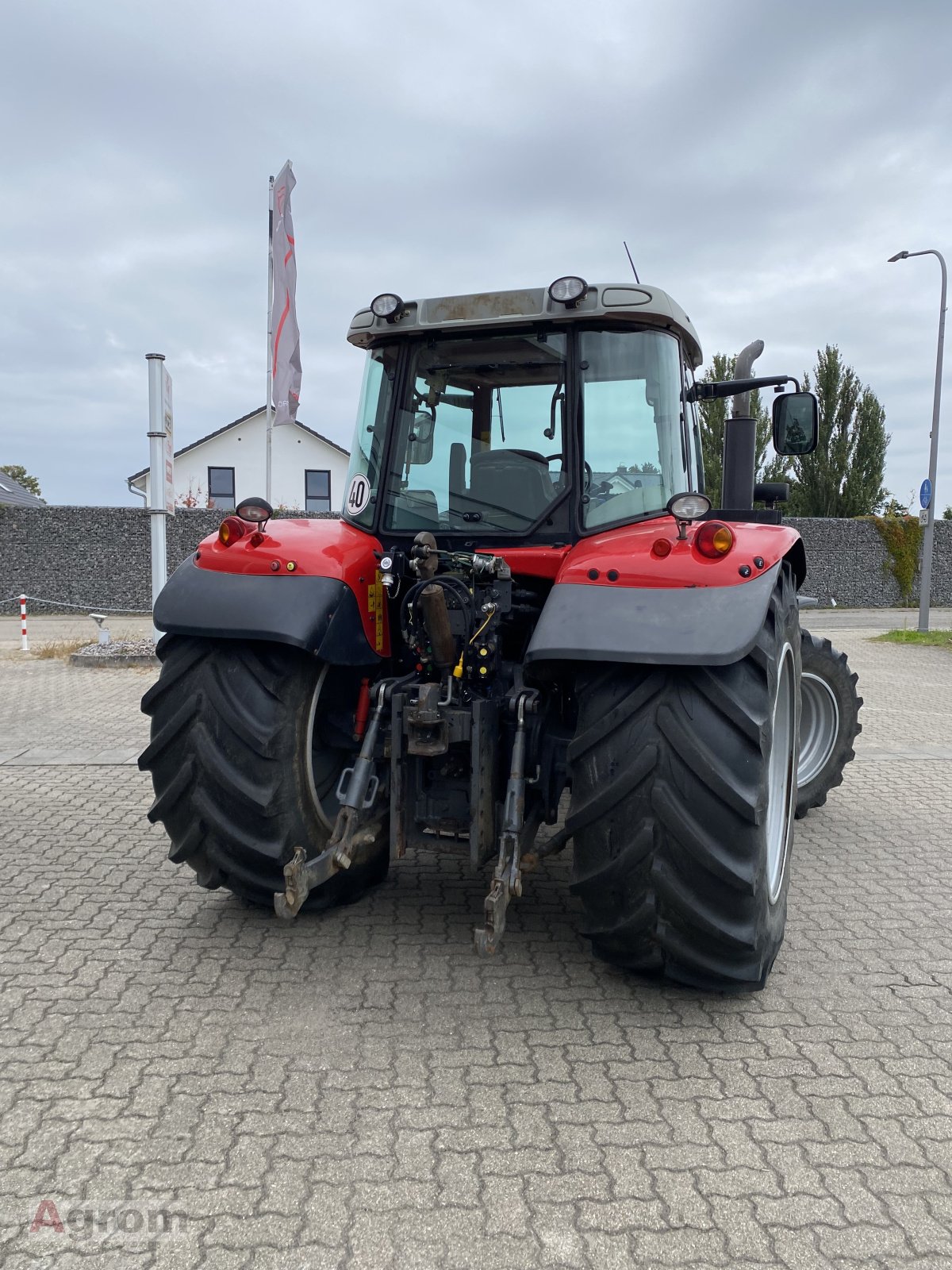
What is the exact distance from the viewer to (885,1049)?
9.73 ft

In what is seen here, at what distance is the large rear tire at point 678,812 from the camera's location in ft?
9.38

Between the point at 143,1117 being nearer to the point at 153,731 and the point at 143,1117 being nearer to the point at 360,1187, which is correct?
the point at 360,1187

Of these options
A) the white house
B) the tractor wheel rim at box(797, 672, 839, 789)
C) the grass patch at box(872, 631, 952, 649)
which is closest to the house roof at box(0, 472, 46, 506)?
the white house

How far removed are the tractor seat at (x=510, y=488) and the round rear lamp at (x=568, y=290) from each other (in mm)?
567

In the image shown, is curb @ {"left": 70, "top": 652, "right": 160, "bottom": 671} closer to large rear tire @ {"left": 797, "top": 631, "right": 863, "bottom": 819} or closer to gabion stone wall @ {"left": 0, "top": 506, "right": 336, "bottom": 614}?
large rear tire @ {"left": 797, "top": 631, "right": 863, "bottom": 819}

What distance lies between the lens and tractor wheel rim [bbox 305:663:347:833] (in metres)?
3.52

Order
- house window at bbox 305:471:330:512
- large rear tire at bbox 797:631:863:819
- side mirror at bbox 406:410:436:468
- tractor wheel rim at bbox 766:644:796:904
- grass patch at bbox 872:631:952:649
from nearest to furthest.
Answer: tractor wheel rim at bbox 766:644:796:904 → side mirror at bbox 406:410:436:468 → large rear tire at bbox 797:631:863:819 → grass patch at bbox 872:631:952:649 → house window at bbox 305:471:330:512

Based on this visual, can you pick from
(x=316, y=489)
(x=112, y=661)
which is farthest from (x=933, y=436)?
(x=316, y=489)

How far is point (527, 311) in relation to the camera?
3.55 meters

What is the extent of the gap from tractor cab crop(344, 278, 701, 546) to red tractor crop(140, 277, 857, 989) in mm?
10

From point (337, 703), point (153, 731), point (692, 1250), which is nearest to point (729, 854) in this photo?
point (692, 1250)

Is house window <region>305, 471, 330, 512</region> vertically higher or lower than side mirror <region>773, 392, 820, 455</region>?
higher

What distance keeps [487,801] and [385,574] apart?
2.91 ft

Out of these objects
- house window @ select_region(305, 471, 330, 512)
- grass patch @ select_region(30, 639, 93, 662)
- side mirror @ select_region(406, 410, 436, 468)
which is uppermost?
house window @ select_region(305, 471, 330, 512)
